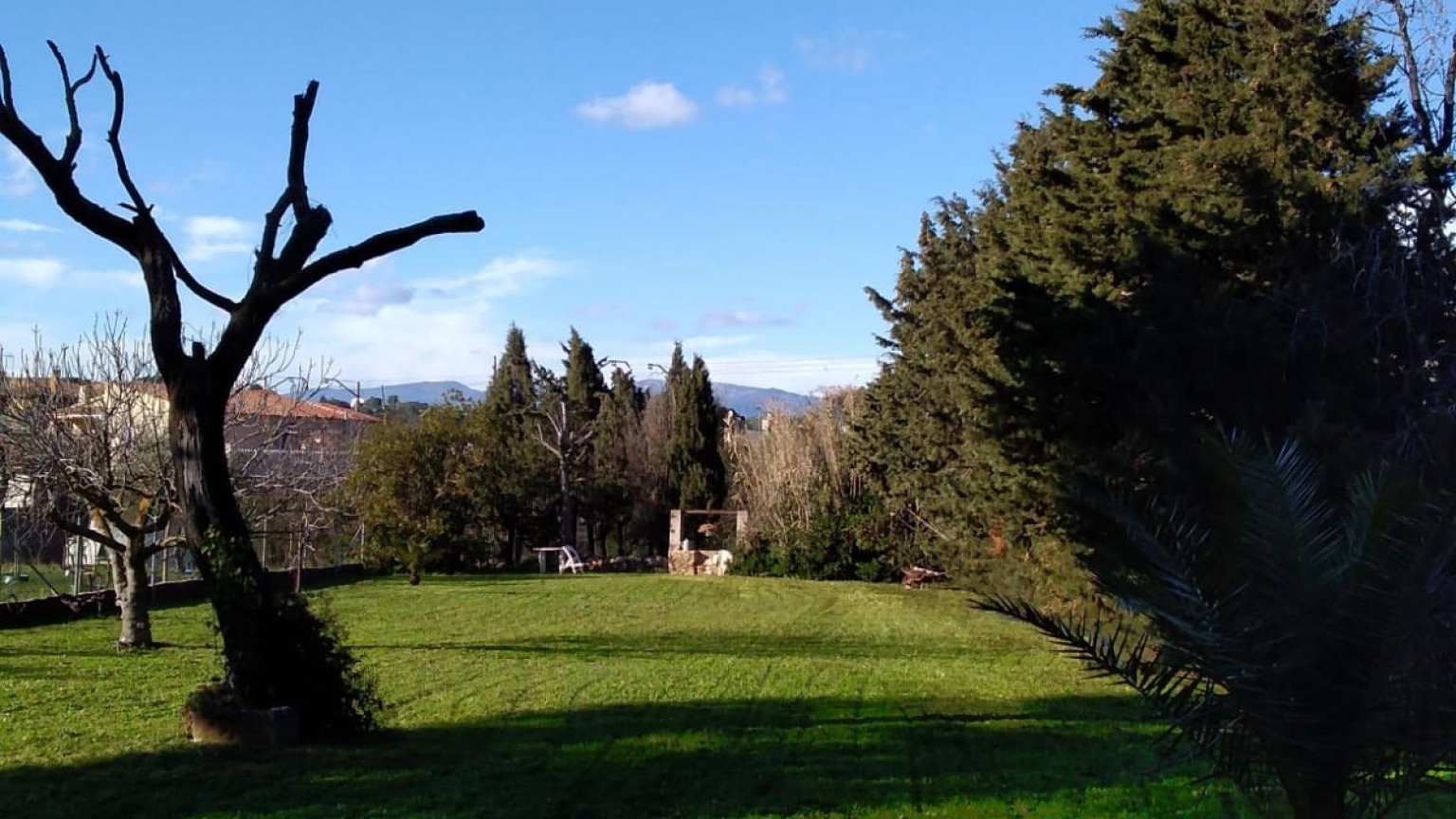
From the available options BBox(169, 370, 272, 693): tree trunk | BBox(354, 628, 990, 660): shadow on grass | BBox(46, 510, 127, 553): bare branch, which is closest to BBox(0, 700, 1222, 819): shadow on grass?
BBox(169, 370, 272, 693): tree trunk

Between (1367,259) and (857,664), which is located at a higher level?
(1367,259)

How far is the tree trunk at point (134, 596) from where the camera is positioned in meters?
16.2

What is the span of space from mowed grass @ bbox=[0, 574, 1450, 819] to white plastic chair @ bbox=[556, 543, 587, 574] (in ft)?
63.6

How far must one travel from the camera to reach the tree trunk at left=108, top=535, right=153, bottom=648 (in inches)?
636

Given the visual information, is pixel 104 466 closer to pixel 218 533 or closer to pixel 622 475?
pixel 218 533

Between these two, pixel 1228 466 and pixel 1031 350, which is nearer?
pixel 1228 466

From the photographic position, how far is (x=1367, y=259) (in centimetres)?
1249

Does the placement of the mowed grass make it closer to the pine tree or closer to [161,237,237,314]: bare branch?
[161,237,237,314]: bare branch

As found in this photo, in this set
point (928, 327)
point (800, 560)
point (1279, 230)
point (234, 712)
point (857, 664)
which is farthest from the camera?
point (800, 560)

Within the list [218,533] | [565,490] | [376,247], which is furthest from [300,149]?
[565,490]

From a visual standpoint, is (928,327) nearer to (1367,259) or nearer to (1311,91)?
(1311,91)

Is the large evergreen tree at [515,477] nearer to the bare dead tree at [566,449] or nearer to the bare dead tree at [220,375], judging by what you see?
the bare dead tree at [566,449]

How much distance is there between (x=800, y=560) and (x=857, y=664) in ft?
69.0

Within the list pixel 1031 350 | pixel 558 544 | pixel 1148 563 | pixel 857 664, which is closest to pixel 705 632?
pixel 857 664
